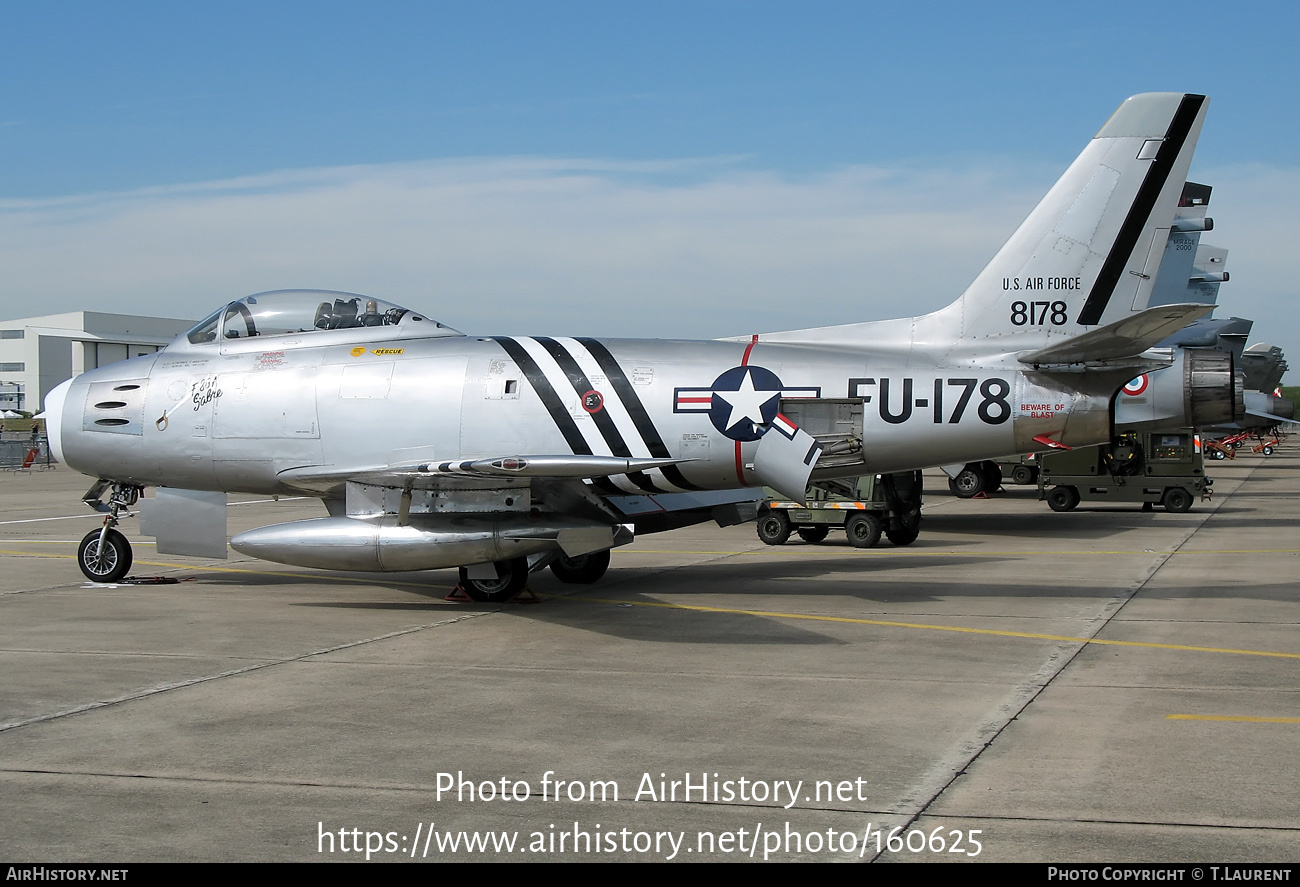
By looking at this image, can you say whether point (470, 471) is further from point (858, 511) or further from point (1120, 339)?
point (858, 511)

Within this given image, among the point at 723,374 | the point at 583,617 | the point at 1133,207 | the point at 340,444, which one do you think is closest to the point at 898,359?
the point at 723,374

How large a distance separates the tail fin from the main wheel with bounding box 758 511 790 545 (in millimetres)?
7494

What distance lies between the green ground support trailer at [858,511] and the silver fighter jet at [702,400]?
6.29 m

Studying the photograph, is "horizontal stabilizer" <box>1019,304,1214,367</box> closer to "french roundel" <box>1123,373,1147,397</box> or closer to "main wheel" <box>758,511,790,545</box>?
"french roundel" <box>1123,373,1147,397</box>

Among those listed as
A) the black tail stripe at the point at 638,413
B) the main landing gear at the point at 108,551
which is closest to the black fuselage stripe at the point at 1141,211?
the black tail stripe at the point at 638,413

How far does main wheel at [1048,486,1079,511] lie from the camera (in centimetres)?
2664

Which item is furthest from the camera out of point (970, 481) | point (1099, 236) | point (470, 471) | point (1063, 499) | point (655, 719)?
point (970, 481)

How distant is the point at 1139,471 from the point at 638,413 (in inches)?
703

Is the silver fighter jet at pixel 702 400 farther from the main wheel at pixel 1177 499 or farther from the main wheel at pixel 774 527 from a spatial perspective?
the main wheel at pixel 1177 499

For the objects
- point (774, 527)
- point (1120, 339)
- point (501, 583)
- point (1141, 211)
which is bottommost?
point (774, 527)

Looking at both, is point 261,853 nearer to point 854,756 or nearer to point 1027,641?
point 854,756

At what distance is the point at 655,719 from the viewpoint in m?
7.43

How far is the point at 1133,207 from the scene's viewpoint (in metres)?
12.2

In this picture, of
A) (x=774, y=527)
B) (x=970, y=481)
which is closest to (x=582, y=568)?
(x=774, y=527)
